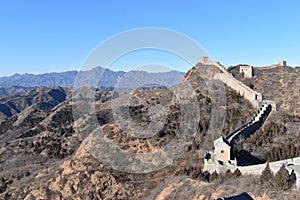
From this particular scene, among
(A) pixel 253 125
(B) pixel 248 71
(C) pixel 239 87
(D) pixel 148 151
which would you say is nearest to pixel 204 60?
(B) pixel 248 71

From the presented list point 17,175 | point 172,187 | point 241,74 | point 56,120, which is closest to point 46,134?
point 56,120

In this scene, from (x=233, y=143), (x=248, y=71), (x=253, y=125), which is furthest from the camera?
(x=248, y=71)

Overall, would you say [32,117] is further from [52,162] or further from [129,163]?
[129,163]

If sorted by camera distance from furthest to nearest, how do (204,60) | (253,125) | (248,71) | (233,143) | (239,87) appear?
(204,60) → (248,71) → (239,87) → (253,125) → (233,143)

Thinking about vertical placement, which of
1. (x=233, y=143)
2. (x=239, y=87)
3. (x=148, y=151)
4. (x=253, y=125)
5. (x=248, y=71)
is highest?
(x=248, y=71)

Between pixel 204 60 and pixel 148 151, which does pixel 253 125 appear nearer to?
pixel 148 151

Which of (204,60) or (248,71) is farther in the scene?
(204,60)

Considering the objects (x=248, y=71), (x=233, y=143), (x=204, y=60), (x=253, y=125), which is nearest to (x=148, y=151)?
(x=233, y=143)

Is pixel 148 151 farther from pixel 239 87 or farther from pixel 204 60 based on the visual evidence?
pixel 204 60

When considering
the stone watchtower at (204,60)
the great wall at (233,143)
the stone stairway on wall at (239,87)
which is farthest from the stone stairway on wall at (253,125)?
the stone watchtower at (204,60)

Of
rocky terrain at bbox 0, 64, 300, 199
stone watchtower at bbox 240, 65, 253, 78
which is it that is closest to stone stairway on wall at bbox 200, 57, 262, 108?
rocky terrain at bbox 0, 64, 300, 199

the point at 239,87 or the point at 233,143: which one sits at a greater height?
the point at 239,87
